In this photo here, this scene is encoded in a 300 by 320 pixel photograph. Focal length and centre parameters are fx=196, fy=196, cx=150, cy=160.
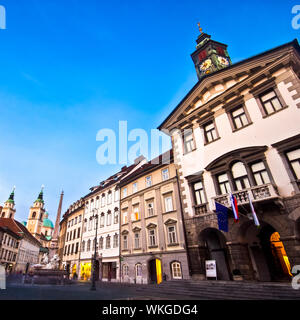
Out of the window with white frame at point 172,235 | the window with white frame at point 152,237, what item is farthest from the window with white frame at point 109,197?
the window with white frame at point 172,235

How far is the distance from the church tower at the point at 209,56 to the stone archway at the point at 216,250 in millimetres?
16084

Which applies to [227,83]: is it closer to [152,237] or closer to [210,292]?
[210,292]

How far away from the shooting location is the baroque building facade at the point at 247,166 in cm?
1301

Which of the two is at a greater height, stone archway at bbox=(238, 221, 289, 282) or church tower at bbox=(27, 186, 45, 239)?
church tower at bbox=(27, 186, 45, 239)

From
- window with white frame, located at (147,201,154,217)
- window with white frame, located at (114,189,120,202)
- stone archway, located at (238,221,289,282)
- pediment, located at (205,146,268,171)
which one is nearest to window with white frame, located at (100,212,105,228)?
window with white frame, located at (114,189,120,202)

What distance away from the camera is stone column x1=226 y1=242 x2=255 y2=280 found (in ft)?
44.4

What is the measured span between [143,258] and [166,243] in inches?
165

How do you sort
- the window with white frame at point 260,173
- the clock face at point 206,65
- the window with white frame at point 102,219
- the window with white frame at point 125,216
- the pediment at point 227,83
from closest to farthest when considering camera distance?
the window with white frame at point 260,173 → the pediment at point 227,83 → the clock face at point 206,65 → the window with white frame at point 125,216 → the window with white frame at point 102,219

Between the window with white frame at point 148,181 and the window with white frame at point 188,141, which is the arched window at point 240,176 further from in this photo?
the window with white frame at point 148,181

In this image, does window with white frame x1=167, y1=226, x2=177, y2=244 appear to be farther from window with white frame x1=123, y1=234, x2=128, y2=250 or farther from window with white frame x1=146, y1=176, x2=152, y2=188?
window with white frame x1=123, y1=234, x2=128, y2=250

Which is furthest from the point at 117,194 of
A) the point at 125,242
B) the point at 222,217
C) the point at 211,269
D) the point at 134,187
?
the point at 222,217

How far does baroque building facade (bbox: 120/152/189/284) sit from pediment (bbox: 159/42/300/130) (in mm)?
5820

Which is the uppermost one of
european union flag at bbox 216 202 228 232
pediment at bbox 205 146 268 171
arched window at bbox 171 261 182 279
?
pediment at bbox 205 146 268 171

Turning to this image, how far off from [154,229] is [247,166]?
13444 millimetres
